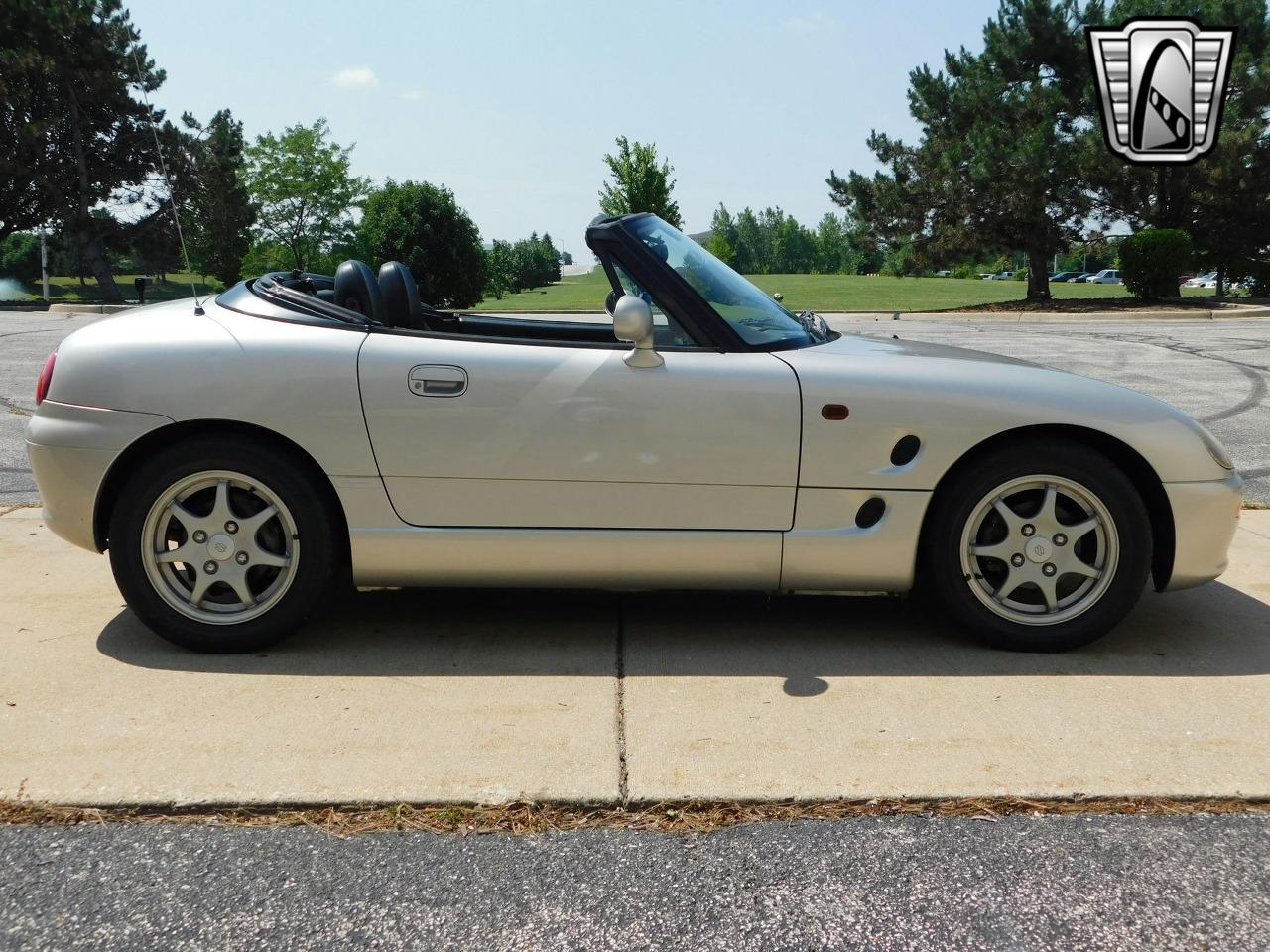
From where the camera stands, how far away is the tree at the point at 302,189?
176 feet

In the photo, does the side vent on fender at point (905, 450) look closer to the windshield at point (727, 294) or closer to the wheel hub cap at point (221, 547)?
the windshield at point (727, 294)

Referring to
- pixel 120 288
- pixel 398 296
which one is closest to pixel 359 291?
pixel 398 296

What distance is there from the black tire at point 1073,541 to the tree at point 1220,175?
27.2 m

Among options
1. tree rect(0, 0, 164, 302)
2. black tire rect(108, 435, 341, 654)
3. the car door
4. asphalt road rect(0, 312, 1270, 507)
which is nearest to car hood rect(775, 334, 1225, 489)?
the car door

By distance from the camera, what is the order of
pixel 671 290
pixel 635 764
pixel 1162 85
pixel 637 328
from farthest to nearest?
pixel 1162 85
pixel 671 290
pixel 637 328
pixel 635 764

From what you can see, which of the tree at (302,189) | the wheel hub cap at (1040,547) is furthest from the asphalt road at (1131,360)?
the tree at (302,189)

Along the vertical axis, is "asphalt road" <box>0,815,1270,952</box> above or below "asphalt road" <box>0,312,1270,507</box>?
below

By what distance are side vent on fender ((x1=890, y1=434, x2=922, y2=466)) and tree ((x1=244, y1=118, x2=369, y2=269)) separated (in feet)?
169

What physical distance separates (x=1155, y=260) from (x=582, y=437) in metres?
28.3

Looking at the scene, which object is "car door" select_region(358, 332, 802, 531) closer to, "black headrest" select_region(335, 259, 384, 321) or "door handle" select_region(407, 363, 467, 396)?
"door handle" select_region(407, 363, 467, 396)

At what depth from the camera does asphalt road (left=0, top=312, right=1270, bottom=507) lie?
24.4 feet

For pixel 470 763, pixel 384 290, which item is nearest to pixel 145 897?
pixel 470 763

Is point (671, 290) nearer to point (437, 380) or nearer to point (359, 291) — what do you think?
point (437, 380)

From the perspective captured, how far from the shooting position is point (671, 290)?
3.67 metres
